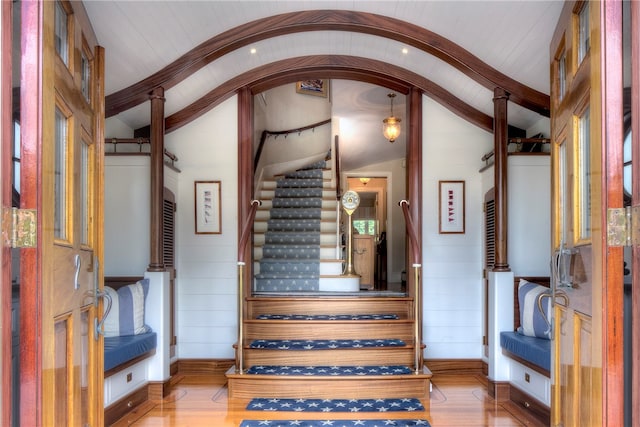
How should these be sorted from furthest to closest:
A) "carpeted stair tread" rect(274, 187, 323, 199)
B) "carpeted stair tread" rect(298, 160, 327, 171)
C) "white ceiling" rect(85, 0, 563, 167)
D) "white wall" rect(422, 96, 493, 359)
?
"carpeted stair tread" rect(298, 160, 327, 171) → "carpeted stair tread" rect(274, 187, 323, 199) → "white wall" rect(422, 96, 493, 359) → "white ceiling" rect(85, 0, 563, 167)

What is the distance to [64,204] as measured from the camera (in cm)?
195

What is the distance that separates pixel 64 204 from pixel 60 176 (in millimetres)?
105

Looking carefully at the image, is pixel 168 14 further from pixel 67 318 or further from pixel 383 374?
pixel 383 374

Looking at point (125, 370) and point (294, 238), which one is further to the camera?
point (294, 238)

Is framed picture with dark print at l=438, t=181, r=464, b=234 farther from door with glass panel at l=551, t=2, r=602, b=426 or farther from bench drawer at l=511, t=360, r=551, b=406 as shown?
door with glass panel at l=551, t=2, r=602, b=426

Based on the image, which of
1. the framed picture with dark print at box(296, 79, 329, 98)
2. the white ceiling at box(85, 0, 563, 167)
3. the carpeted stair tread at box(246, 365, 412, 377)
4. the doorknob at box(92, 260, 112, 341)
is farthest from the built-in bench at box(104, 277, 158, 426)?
the framed picture with dark print at box(296, 79, 329, 98)

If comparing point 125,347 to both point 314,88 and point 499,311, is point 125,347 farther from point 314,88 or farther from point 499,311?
point 314,88

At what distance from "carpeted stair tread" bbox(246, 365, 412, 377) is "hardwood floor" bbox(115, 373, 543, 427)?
0.31 metres

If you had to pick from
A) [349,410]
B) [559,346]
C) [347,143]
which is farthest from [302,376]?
[347,143]

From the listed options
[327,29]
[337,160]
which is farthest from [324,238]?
[327,29]

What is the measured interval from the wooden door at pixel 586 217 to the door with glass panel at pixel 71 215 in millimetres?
1705

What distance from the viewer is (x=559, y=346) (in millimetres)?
2209

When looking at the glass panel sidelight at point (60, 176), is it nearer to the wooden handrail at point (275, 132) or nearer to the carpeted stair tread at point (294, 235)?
the carpeted stair tread at point (294, 235)

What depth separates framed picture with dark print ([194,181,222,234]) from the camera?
17.8 feet
